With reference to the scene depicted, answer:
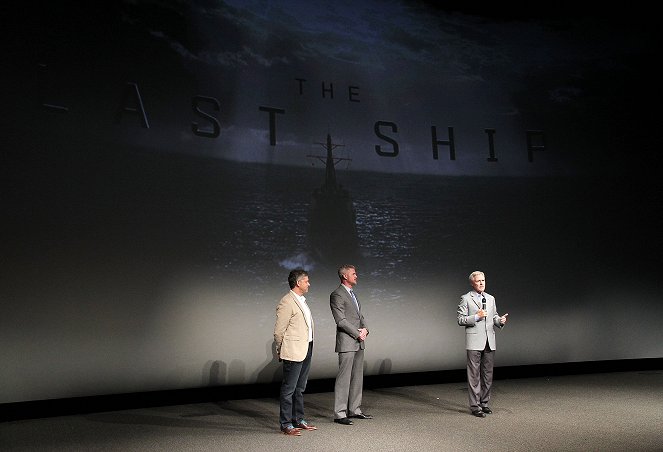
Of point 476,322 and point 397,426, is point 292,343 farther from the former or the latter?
point 476,322

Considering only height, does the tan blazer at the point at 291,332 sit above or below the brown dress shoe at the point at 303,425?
above

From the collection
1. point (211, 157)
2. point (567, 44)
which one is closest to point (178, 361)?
point (211, 157)

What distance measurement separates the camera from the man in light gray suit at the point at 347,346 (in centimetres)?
432

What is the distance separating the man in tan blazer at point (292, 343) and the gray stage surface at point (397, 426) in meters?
0.23

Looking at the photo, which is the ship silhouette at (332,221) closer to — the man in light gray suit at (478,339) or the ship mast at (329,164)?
the ship mast at (329,164)

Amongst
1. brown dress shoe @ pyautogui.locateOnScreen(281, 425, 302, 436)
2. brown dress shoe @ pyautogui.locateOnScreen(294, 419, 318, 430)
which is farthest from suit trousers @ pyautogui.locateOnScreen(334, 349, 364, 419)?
brown dress shoe @ pyautogui.locateOnScreen(281, 425, 302, 436)

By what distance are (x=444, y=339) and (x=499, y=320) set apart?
5.80ft

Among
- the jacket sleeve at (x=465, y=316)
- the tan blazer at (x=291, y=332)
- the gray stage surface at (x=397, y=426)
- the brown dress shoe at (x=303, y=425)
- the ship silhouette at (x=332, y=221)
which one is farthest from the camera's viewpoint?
the ship silhouette at (x=332, y=221)

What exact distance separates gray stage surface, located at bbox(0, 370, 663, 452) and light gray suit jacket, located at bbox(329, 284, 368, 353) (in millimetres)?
596

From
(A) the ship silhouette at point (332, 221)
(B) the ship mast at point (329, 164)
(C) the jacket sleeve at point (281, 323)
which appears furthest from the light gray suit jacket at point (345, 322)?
(B) the ship mast at point (329, 164)

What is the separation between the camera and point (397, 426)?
424cm

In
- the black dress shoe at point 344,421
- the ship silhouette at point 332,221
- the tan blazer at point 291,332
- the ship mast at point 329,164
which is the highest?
the ship mast at point 329,164

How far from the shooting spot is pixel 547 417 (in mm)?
4465

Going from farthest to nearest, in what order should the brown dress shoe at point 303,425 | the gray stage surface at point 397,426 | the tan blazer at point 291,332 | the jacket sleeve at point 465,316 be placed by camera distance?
the jacket sleeve at point 465,316 → the brown dress shoe at point 303,425 → the tan blazer at point 291,332 → the gray stage surface at point 397,426
